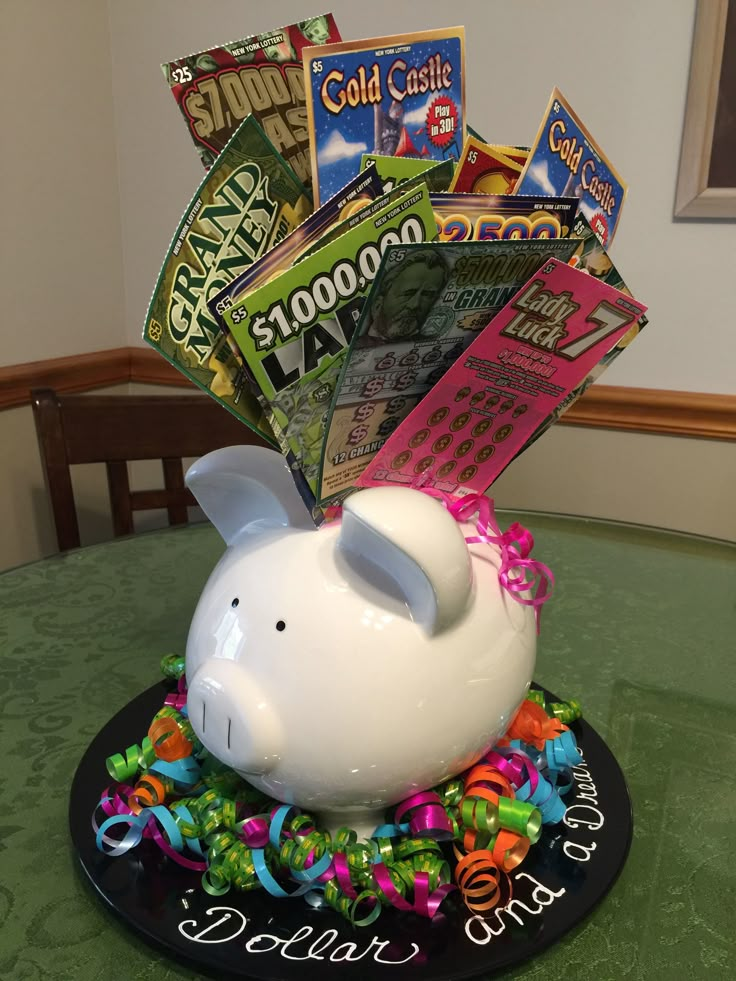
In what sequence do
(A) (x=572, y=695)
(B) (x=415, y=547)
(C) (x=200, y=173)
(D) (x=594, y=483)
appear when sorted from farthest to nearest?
(C) (x=200, y=173), (D) (x=594, y=483), (A) (x=572, y=695), (B) (x=415, y=547)

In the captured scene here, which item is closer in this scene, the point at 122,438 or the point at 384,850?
the point at 384,850

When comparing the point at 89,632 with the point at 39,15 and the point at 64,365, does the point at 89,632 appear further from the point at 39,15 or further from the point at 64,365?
the point at 39,15

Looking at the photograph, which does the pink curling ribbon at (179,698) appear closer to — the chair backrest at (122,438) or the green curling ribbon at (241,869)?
the green curling ribbon at (241,869)

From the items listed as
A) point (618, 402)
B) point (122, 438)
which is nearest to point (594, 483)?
point (618, 402)

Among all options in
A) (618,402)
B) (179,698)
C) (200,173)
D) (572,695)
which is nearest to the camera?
(179,698)

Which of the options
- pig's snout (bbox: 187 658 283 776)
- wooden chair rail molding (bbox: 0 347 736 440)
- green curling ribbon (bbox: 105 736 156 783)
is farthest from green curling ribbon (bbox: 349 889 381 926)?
wooden chair rail molding (bbox: 0 347 736 440)

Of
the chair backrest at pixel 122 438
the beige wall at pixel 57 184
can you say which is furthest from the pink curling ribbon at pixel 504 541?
the beige wall at pixel 57 184

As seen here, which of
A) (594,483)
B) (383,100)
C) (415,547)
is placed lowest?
(594,483)

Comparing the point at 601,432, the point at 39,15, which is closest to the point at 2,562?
the point at 39,15

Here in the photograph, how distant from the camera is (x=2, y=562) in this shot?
6.05 feet

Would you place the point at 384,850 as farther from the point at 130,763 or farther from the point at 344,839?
the point at 130,763

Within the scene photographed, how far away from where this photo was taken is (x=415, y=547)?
0.50 meters

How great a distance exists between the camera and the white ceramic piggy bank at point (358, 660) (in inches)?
20.4

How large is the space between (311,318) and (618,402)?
128cm
